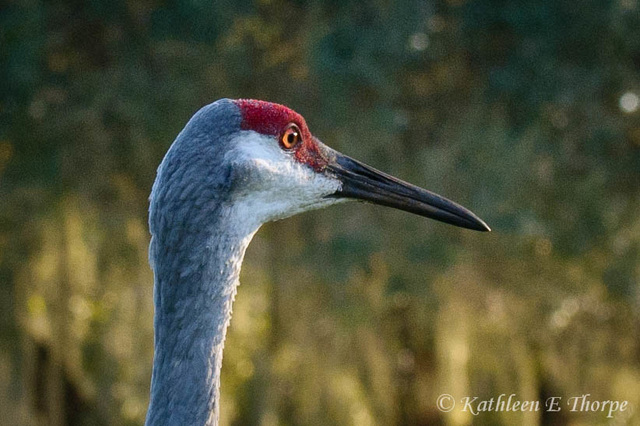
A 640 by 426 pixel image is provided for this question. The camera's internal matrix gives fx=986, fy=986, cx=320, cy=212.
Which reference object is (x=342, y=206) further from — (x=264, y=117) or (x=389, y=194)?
(x=264, y=117)

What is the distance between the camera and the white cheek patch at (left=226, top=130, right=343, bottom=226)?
2.62 m

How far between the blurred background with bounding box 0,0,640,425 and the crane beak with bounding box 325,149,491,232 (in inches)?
173

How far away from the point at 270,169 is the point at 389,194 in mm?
428

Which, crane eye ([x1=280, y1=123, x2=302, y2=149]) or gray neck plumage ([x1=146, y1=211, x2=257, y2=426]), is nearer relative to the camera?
gray neck plumage ([x1=146, y1=211, x2=257, y2=426])

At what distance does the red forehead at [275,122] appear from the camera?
8.67 feet

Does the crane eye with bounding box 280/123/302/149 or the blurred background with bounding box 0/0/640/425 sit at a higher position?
the blurred background with bounding box 0/0/640/425

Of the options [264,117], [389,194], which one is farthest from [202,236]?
[389,194]

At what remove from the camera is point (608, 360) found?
10.1 metres

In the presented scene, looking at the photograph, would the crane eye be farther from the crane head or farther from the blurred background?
the blurred background

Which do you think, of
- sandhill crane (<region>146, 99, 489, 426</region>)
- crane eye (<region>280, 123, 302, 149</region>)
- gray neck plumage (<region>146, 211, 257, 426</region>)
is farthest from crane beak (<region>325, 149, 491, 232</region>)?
gray neck plumage (<region>146, 211, 257, 426</region>)

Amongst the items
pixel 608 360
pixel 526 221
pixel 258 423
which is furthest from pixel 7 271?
pixel 608 360

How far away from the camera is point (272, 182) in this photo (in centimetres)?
269

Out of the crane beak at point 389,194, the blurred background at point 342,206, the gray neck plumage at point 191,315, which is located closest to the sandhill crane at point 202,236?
the gray neck plumage at point 191,315

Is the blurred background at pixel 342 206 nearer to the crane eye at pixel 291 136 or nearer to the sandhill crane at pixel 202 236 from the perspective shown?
the crane eye at pixel 291 136
